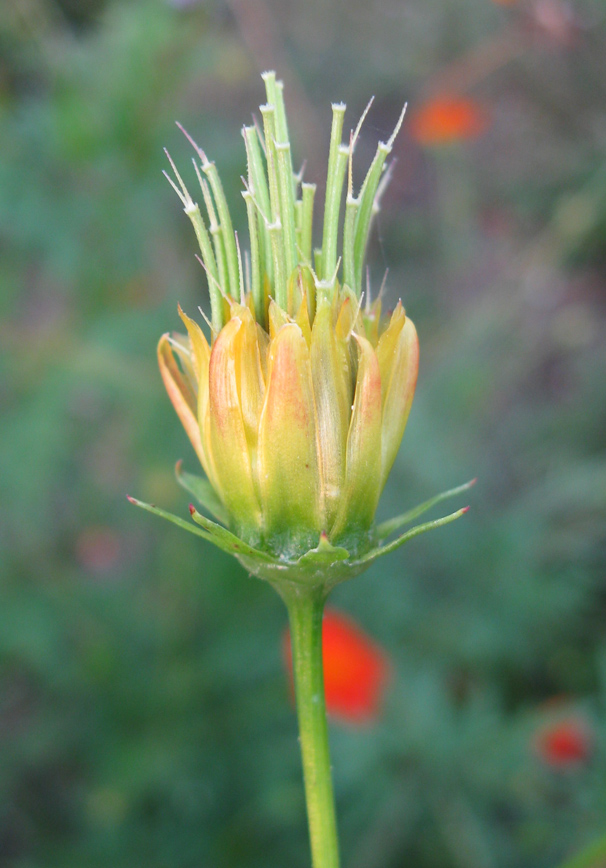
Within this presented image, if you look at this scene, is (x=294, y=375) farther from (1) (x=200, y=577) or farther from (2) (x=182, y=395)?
(1) (x=200, y=577)

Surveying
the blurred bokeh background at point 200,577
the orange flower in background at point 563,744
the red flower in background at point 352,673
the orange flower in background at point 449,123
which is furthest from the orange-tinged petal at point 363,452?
the orange flower in background at point 449,123

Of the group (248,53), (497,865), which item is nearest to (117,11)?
(248,53)

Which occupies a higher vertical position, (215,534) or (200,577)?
(200,577)

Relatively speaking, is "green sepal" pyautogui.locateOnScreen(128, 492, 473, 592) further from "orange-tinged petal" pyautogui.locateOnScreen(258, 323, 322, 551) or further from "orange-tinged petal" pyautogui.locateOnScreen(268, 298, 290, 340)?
"orange-tinged petal" pyautogui.locateOnScreen(268, 298, 290, 340)

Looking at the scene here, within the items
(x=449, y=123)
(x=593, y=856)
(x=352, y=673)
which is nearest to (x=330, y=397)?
(x=593, y=856)

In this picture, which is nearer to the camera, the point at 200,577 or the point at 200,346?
the point at 200,346

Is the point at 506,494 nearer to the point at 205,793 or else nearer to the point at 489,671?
the point at 489,671

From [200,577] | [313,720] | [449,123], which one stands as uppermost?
[449,123]

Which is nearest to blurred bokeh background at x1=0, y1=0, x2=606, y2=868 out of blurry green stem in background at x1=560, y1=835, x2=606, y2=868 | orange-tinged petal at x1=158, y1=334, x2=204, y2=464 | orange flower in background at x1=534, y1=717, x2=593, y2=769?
orange flower in background at x1=534, y1=717, x2=593, y2=769
